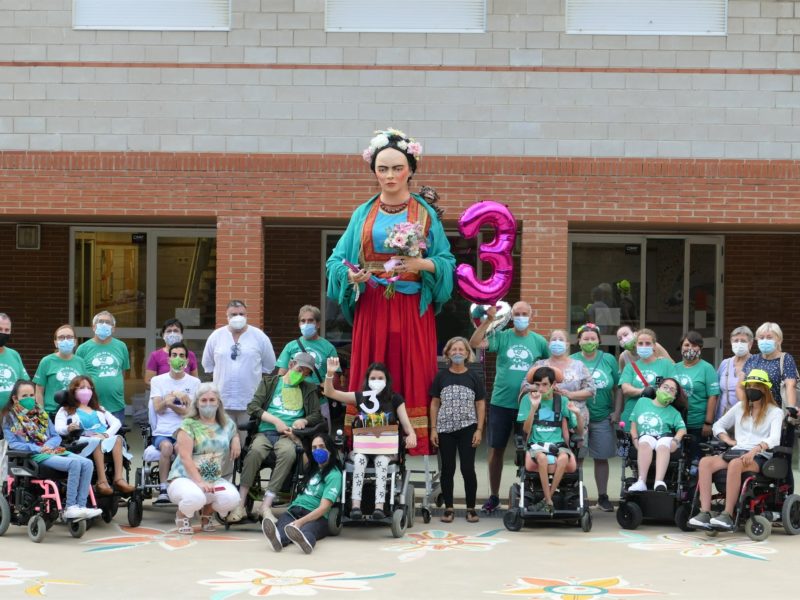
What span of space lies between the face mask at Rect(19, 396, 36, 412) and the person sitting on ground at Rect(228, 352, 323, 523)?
1.66 metres

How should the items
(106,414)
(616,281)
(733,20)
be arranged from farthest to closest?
(616,281)
(733,20)
(106,414)

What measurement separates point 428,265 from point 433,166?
331 centimetres

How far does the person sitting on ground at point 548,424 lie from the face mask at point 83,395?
343 centimetres

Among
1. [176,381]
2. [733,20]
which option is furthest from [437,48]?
[176,381]

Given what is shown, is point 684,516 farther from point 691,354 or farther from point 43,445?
point 43,445

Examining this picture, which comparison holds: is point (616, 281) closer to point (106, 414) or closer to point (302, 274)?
point (302, 274)

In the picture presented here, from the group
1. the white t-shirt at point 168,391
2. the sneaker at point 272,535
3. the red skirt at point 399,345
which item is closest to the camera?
the sneaker at point 272,535

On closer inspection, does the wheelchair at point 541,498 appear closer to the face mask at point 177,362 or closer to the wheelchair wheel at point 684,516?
the wheelchair wheel at point 684,516

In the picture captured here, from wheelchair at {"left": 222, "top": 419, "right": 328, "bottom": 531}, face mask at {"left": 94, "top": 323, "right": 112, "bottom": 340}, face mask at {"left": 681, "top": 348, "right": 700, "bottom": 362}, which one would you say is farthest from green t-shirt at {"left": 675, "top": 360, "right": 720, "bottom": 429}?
face mask at {"left": 94, "top": 323, "right": 112, "bottom": 340}

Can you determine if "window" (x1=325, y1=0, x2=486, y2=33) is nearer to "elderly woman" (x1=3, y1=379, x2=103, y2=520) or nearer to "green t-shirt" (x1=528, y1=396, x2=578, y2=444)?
"green t-shirt" (x1=528, y1=396, x2=578, y2=444)

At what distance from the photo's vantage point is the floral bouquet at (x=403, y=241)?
9.94m

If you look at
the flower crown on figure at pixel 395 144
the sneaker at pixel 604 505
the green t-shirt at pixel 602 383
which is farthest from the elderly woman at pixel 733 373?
the flower crown on figure at pixel 395 144

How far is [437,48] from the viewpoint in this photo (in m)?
13.2

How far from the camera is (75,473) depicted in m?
9.26
